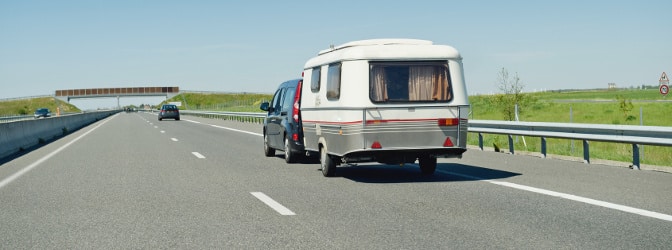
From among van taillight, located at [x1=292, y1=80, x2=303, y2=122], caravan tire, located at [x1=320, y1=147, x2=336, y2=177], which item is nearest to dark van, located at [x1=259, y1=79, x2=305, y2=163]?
van taillight, located at [x1=292, y1=80, x2=303, y2=122]

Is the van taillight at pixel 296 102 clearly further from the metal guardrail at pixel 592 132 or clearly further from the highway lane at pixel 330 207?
the metal guardrail at pixel 592 132

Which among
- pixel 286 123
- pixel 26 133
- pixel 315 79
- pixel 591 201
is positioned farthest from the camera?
pixel 26 133

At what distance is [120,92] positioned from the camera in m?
142

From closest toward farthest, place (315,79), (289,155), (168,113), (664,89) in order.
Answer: (315,79), (289,155), (664,89), (168,113)

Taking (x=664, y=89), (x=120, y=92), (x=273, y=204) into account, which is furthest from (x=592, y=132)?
(x=120, y=92)

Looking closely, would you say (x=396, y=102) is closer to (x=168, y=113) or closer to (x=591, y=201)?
(x=591, y=201)

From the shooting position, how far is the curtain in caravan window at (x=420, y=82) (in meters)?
10.4

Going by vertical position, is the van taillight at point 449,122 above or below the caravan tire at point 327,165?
above

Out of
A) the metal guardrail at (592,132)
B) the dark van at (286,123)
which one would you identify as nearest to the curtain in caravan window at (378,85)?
the dark van at (286,123)

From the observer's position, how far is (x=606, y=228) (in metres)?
6.50

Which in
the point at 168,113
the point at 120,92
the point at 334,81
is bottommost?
the point at 168,113

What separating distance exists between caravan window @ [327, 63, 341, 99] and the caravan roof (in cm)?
13

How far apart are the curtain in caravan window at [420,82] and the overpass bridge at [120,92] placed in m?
133

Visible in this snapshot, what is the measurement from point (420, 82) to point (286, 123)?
13.4 ft
